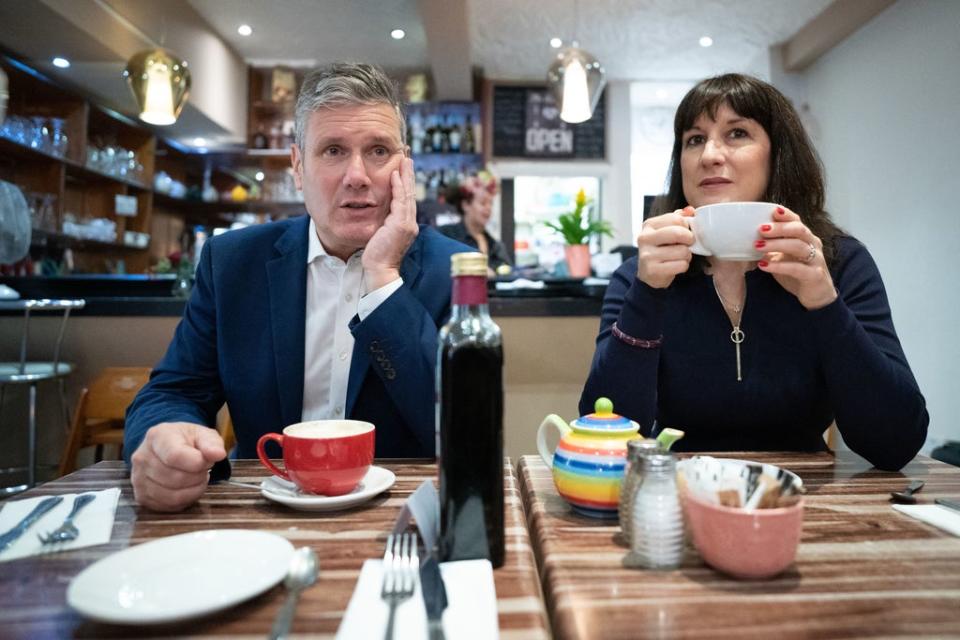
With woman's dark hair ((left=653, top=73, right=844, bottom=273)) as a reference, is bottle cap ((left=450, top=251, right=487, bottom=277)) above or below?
below

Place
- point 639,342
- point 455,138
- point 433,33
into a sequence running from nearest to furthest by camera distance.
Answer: point 639,342 → point 433,33 → point 455,138

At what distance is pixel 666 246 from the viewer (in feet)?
3.26

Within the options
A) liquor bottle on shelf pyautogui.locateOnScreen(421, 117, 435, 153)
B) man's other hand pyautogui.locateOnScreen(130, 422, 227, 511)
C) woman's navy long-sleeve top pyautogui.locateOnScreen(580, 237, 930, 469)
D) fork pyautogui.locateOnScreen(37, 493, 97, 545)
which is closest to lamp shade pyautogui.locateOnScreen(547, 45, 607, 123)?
liquor bottle on shelf pyautogui.locateOnScreen(421, 117, 435, 153)

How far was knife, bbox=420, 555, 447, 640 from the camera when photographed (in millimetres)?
472

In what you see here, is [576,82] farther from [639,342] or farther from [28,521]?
[28,521]

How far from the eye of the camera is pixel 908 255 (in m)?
3.97

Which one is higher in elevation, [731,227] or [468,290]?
[731,227]

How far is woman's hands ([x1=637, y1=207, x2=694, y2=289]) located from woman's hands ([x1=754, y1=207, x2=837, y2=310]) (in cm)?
11

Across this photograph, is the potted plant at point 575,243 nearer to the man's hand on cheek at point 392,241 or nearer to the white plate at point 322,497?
the man's hand on cheek at point 392,241

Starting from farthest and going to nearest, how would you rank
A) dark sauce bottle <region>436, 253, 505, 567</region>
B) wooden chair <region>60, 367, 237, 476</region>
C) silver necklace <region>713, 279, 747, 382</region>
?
wooden chair <region>60, 367, 237, 476</region>
silver necklace <region>713, 279, 747, 382</region>
dark sauce bottle <region>436, 253, 505, 567</region>

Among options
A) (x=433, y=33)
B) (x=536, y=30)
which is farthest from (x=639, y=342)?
(x=536, y=30)

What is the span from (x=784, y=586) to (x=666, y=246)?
571 mm

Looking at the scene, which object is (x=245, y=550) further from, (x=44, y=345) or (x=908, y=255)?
(x=908, y=255)

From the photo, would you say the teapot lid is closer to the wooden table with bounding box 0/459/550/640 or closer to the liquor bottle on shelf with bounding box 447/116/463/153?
the wooden table with bounding box 0/459/550/640
